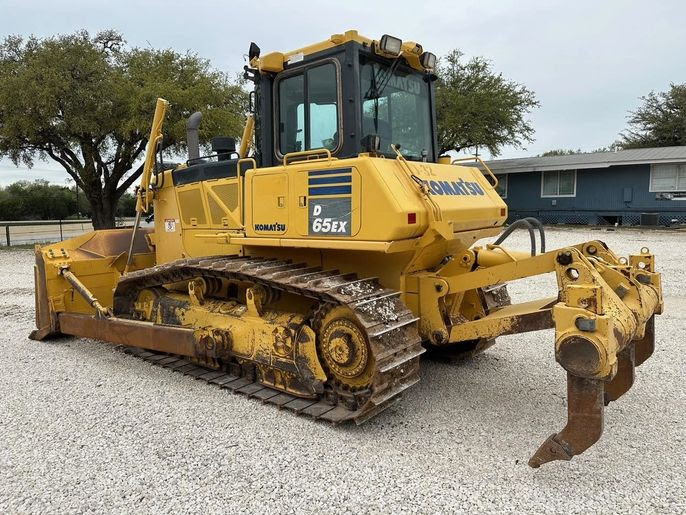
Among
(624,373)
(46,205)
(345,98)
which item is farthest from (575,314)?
(46,205)

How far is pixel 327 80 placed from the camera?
435 cm

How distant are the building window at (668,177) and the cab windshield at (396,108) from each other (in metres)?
21.8

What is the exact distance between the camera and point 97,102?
1803cm

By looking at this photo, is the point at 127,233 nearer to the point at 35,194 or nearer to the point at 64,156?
the point at 64,156

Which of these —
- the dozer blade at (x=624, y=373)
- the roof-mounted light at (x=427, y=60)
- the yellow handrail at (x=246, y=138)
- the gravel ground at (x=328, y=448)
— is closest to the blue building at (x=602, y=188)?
the gravel ground at (x=328, y=448)

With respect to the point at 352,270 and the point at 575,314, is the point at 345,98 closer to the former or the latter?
the point at 352,270

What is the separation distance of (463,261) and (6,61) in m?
20.6

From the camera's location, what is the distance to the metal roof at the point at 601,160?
22.5 meters

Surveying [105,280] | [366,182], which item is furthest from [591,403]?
[105,280]

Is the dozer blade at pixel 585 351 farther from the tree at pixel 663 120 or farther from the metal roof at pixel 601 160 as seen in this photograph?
the tree at pixel 663 120

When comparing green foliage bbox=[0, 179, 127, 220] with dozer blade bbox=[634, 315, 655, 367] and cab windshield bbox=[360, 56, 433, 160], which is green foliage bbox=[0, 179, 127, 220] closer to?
cab windshield bbox=[360, 56, 433, 160]

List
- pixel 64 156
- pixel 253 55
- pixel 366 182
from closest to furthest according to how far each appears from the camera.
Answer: pixel 366 182 < pixel 253 55 < pixel 64 156

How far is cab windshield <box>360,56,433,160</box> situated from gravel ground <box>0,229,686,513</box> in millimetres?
2176

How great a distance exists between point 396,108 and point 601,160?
73.3 feet
